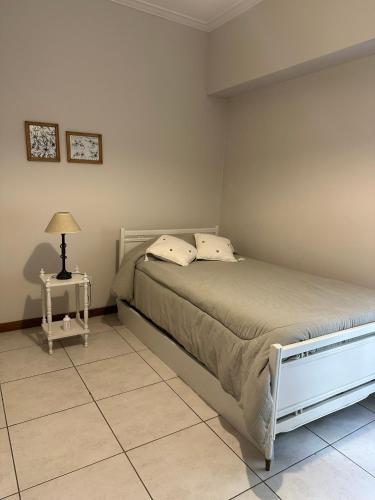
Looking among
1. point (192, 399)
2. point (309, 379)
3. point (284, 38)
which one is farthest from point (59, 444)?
point (284, 38)

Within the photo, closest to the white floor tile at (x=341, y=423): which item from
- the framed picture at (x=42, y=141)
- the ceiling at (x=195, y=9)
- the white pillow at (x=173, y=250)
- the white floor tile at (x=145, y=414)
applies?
the white floor tile at (x=145, y=414)

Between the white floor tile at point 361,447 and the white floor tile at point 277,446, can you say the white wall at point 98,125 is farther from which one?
the white floor tile at point 361,447

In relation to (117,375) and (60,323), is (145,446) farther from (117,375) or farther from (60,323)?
(60,323)

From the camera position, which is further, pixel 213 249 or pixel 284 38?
pixel 213 249

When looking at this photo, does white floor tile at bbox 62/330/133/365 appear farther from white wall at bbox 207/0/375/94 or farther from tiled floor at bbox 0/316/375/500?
white wall at bbox 207/0/375/94

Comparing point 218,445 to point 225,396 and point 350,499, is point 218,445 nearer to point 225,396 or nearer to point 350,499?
point 225,396

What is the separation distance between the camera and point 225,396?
201 cm

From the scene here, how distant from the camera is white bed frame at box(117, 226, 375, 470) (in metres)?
1.64

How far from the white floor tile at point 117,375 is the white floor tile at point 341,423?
108 cm

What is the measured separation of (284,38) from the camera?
2.69 m

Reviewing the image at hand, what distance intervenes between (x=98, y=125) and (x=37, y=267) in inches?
55.2

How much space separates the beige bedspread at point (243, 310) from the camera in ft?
5.51

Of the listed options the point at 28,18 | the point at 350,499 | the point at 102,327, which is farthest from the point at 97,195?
the point at 350,499

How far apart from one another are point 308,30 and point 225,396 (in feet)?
8.45
